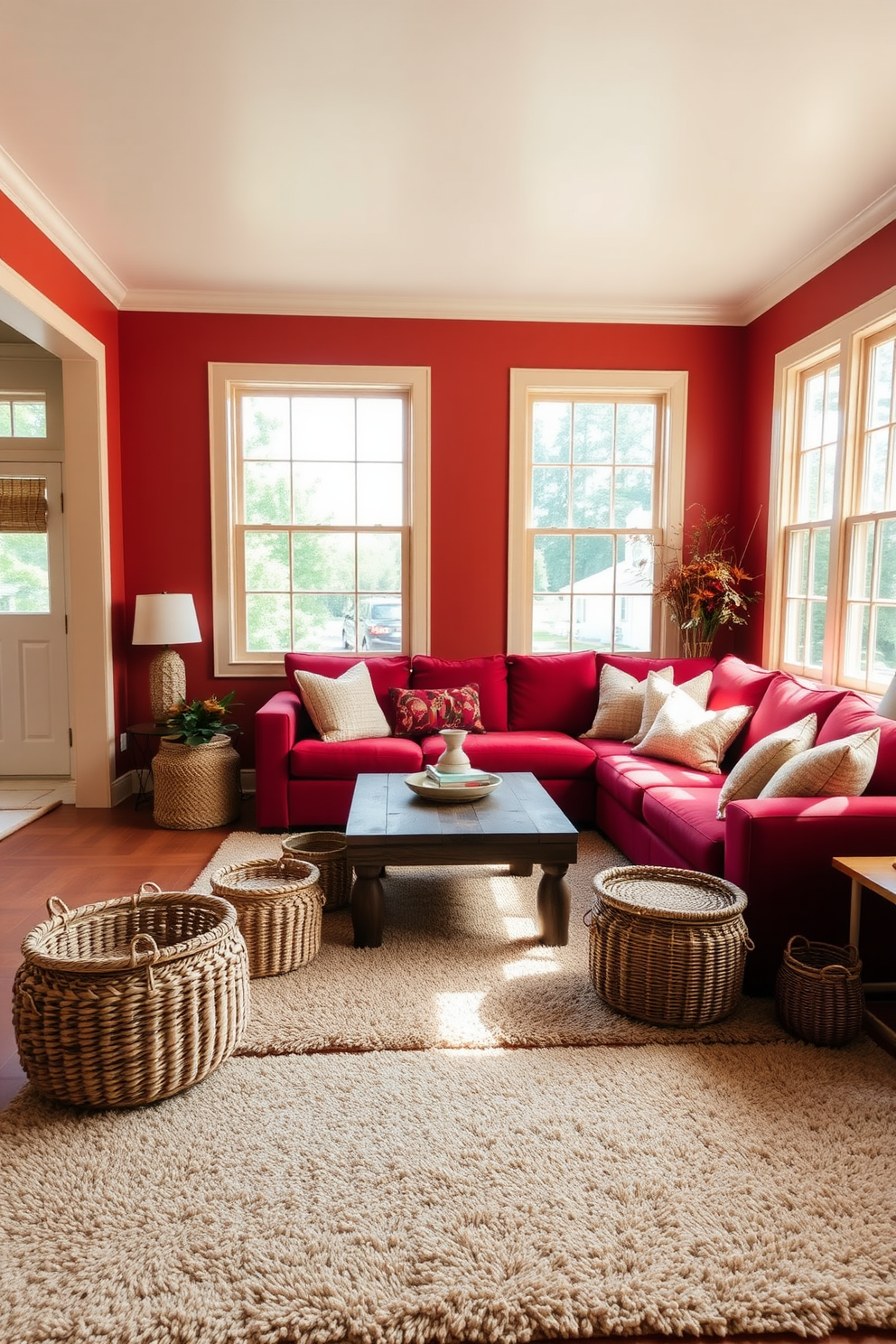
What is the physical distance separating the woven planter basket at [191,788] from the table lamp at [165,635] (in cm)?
37

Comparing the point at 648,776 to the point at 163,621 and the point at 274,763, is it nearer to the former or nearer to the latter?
the point at 274,763

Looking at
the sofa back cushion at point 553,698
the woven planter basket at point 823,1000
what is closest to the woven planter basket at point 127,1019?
the woven planter basket at point 823,1000

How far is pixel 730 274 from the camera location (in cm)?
490

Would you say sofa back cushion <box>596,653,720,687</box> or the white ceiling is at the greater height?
the white ceiling

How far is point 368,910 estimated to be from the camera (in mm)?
3145

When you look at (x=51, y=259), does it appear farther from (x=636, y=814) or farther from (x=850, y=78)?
(x=636, y=814)

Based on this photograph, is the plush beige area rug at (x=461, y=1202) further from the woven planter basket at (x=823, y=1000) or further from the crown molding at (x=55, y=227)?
the crown molding at (x=55, y=227)

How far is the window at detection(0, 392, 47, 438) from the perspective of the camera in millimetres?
5613

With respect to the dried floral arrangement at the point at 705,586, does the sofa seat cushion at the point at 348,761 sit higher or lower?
lower

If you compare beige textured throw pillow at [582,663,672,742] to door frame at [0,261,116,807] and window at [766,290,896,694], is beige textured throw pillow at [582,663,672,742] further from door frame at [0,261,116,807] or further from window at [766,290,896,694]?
door frame at [0,261,116,807]

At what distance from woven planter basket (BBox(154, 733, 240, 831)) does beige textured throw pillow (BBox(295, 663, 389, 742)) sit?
595mm

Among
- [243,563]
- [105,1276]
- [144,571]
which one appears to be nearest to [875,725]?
[105,1276]

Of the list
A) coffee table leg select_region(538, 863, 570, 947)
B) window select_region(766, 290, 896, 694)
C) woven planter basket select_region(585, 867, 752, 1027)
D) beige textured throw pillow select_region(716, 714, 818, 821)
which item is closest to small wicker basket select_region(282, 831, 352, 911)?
coffee table leg select_region(538, 863, 570, 947)

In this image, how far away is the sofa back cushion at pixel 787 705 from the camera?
11.6 feet
